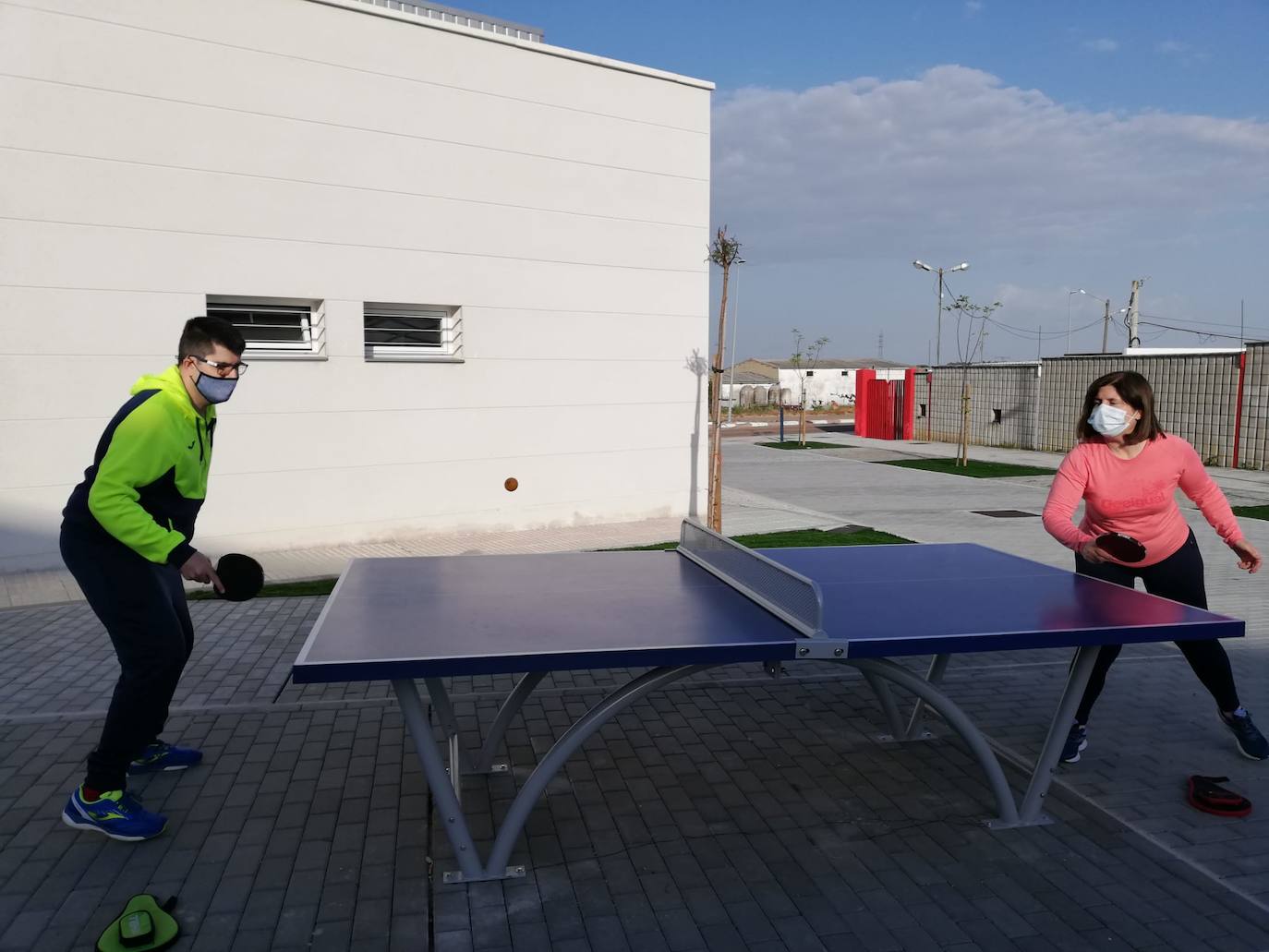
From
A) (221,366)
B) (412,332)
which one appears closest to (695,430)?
(412,332)

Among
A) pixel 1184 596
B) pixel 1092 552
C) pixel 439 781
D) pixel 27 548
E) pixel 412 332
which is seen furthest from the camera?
pixel 412 332

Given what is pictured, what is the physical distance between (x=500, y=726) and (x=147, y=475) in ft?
5.95

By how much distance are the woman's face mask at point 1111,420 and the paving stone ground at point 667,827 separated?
1545 mm

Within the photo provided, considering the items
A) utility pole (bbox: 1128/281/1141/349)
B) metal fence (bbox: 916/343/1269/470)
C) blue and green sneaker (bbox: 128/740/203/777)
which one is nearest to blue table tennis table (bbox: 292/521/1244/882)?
blue and green sneaker (bbox: 128/740/203/777)

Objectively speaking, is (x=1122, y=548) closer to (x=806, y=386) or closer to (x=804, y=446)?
(x=804, y=446)

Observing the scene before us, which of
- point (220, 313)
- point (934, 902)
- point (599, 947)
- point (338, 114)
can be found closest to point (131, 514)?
point (599, 947)

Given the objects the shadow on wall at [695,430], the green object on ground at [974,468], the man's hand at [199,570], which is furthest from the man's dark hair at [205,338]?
the green object on ground at [974,468]

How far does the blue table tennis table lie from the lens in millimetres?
3205

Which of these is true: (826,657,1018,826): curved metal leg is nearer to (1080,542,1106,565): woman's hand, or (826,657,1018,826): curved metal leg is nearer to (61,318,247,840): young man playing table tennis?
(1080,542,1106,565): woman's hand

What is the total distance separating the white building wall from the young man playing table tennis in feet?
19.7

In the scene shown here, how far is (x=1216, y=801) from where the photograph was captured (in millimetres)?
4125

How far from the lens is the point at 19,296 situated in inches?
→ 341

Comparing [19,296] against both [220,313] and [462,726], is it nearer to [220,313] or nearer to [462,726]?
[220,313]

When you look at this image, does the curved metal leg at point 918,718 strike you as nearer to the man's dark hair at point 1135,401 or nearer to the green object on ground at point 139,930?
the man's dark hair at point 1135,401
